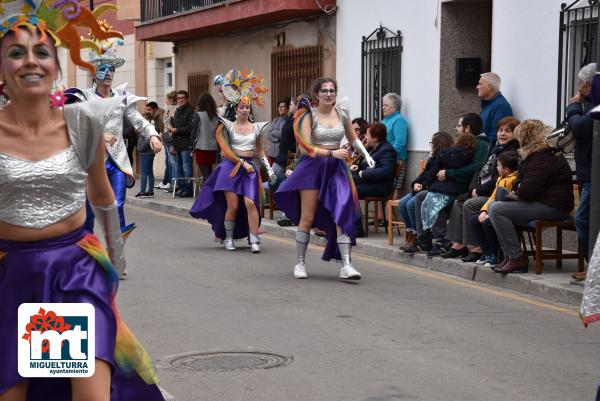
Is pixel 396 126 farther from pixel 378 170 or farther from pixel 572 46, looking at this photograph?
pixel 572 46

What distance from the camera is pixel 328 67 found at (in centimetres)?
2030

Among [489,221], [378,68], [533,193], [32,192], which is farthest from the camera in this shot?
[378,68]

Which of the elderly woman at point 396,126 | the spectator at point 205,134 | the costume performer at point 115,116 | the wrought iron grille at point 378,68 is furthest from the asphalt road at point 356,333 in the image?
the spectator at point 205,134

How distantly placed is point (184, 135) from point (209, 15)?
285cm

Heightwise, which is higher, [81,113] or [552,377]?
[81,113]

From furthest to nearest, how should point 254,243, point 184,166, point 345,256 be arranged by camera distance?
1. point 184,166
2. point 254,243
3. point 345,256

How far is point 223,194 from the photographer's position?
14.2 meters

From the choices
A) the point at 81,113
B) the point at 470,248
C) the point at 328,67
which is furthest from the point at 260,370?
the point at 328,67

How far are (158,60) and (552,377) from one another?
79.0 feet

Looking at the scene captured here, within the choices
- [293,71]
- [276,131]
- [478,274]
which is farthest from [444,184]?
[293,71]

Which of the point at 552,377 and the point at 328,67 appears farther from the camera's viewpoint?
the point at 328,67

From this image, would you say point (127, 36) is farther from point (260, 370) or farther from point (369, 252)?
point (260, 370)

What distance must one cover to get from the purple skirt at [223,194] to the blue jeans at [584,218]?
4487mm

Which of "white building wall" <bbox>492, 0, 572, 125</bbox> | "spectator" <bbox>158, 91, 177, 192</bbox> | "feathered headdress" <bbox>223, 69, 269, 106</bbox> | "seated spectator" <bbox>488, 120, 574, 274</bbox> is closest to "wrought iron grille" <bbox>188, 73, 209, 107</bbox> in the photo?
"spectator" <bbox>158, 91, 177, 192</bbox>
